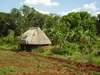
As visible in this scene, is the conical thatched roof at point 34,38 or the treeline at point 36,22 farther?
the treeline at point 36,22

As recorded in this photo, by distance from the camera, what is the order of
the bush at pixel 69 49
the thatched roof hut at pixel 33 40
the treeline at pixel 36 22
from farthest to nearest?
the treeline at pixel 36 22
the thatched roof hut at pixel 33 40
the bush at pixel 69 49

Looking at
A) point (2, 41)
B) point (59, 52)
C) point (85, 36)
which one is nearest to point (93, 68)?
point (59, 52)

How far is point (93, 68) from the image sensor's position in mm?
13344

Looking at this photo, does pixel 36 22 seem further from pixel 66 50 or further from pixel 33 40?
pixel 66 50

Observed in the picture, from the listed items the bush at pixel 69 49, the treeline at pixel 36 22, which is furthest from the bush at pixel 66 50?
the treeline at pixel 36 22

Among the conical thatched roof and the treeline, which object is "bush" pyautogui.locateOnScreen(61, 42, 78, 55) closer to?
the conical thatched roof

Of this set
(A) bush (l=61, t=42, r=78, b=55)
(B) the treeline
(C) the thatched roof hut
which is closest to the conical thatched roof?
(C) the thatched roof hut

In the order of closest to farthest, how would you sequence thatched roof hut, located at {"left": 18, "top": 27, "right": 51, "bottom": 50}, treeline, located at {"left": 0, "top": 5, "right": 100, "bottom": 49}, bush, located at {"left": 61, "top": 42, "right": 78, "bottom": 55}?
1. bush, located at {"left": 61, "top": 42, "right": 78, "bottom": 55}
2. thatched roof hut, located at {"left": 18, "top": 27, "right": 51, "bottom": 50}
3. treeline, located at {"left": 0, "top": 5, "right": 100, "bottom": 49}

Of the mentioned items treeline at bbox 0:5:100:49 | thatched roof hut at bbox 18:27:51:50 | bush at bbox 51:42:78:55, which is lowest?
bush at bbox 51:42:78:55

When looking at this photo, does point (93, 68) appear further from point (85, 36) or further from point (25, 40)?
point (85, 36)

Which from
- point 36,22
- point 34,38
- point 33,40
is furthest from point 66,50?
point 36,22

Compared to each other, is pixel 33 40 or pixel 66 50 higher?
pixel 33 40

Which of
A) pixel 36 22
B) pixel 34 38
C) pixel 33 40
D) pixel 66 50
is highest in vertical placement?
pixel 36 22

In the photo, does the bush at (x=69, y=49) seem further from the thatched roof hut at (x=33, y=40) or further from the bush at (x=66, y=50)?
the thatched roof hut at (x=33, y=40)
